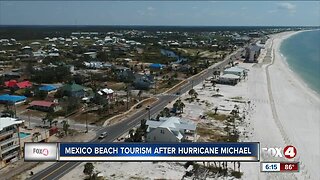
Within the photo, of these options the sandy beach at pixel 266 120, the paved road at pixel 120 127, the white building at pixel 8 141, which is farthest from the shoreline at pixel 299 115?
the white building at pixel 8 141

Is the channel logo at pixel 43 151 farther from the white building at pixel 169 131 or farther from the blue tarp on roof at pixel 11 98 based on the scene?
the blue tarp on roof at pixel 11 98

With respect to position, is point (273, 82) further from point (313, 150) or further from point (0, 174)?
point (0, 174)

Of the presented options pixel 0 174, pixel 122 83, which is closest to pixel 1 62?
pixel 122 83

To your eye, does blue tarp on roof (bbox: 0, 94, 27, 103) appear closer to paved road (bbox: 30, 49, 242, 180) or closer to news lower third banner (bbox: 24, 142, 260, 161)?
paved road (bbox: 30, 49, 242, 180)

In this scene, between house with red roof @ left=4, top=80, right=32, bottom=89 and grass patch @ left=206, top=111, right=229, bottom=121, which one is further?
house with red roof @ left=4, top=80, right=32, bottom=89

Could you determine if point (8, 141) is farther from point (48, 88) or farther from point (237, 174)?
point (48, 88)

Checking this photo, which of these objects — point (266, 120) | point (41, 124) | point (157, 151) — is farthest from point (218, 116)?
point (157, 151)

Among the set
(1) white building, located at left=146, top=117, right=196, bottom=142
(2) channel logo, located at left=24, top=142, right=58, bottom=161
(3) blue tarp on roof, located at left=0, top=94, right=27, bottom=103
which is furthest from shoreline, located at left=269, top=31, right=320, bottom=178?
(3) blue tarp on roof, located at left=0, top=94, right=27, bottom=103
